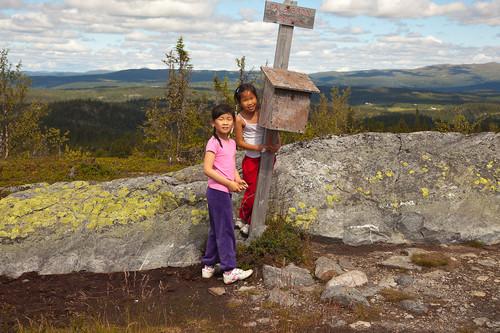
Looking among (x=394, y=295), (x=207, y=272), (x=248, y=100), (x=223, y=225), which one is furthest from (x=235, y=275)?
(x=248, y=100)

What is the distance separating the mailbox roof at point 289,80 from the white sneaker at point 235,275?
3001 mm

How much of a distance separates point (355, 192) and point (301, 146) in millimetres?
1890

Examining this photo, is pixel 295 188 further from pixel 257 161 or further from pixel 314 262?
pixel 314 262

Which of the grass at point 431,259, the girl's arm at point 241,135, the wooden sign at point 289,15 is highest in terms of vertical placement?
the wooden sign at point 289,15

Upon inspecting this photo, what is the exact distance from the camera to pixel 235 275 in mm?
5527

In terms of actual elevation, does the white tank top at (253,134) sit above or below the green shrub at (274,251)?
above

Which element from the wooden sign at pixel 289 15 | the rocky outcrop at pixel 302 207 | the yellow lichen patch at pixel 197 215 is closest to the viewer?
the wooden sign at pixel 289 15

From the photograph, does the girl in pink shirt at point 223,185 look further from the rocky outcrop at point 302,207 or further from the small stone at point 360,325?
the small stone at point 360,325

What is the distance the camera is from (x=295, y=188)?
25.4ft

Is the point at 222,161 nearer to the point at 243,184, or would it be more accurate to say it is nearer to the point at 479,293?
the point at 243,184

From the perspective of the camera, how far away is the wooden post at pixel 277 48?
603 cm

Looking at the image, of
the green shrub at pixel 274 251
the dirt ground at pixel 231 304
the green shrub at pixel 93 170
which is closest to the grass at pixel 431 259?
the dirt ground at pixel 231 304

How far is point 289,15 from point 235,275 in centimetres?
443

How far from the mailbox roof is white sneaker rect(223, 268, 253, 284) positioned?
3.00 m
